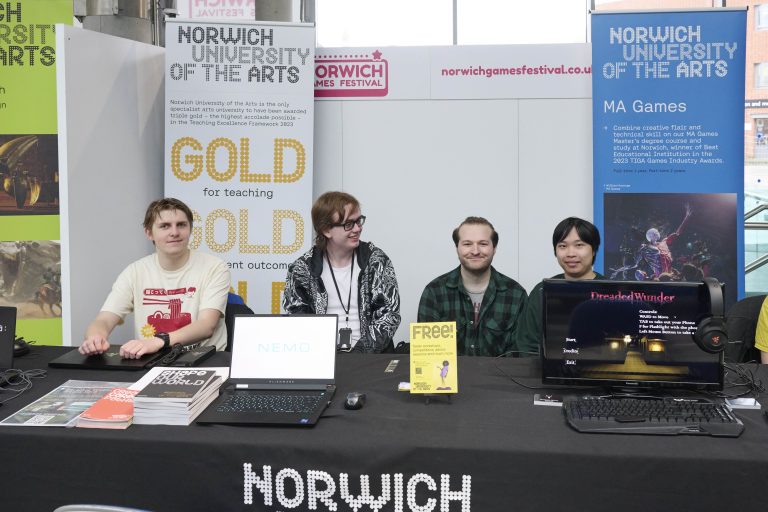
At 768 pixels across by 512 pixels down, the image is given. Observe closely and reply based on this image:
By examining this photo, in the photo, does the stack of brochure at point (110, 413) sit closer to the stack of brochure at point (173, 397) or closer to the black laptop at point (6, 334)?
the stack of brochure at point (173, 397)

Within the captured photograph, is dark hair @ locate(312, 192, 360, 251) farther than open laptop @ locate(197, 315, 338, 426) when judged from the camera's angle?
Yes

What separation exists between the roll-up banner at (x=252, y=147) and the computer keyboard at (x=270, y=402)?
2.31 m

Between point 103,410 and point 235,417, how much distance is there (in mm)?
338

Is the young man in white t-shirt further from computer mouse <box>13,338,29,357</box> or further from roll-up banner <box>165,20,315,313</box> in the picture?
roll-up banner <box>165,20,315,313</box>

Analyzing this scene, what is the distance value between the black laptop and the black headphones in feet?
6.56

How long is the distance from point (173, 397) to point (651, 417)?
118 centimetres

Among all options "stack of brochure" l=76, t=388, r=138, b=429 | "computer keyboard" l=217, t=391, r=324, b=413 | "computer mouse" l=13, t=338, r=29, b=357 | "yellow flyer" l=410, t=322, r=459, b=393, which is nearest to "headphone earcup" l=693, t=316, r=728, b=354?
"yellow flyer" l=410, t=322, r=459, b=393

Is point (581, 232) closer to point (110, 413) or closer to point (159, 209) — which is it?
point (159, 209)

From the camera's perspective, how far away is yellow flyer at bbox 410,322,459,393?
1.88 m

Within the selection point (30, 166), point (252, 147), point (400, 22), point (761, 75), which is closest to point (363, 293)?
point (252, 147)

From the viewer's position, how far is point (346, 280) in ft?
9.78

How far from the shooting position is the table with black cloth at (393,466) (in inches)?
59.7

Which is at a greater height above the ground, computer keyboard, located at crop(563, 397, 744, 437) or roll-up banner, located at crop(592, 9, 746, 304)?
roll-up banner, located at crop(592, 9, 746, 304)

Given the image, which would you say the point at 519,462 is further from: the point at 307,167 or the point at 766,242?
the point at 766,242
